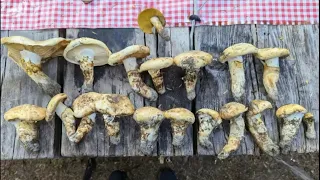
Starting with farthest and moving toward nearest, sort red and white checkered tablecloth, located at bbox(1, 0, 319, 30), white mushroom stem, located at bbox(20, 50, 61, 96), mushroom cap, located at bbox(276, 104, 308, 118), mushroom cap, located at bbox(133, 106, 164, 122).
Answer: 1. red and white checkered tablecloth, located at bbox(1, 0, 319, 30)
2. white mushroom stem, located at bbox(20, 50, 61, 96)
3. mushroom cap, located at bbox(276, 104, 308, 118)
4. mushroom cap, located at bbox(133, 106, 164, 122)

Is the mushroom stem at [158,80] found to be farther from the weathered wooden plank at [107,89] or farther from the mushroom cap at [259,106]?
the mushroom cap at [259,106]

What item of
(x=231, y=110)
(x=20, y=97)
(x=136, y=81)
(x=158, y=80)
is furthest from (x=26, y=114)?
(x=231, y=110)

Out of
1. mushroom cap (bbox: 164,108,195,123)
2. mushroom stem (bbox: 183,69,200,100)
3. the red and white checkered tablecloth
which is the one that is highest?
the red and white checkered tablecloth

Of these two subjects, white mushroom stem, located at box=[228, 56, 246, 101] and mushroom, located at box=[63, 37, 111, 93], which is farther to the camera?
white mushroom stem, located at box=[228, 56, 246, 101]

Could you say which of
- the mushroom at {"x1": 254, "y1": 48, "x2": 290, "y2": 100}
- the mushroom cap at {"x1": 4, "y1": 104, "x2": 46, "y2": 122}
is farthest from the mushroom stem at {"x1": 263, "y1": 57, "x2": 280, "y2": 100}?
the mushroom cap at {"x1": 4, "y1": 104, "x2": 46, "y2": 122}

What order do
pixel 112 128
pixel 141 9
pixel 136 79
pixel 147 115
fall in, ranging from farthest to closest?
pixel 141 9
pixel 136 79
pixel 112 128
pixel 147 115

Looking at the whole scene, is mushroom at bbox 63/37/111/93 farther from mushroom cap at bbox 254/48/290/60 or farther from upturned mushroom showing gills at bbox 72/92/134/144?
mushroom cap at bbox 254/48/290/60

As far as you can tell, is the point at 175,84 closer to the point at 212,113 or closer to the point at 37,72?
the point at 212,113
